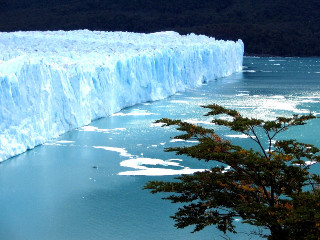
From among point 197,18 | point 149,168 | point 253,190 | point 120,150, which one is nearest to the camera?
point 253,190

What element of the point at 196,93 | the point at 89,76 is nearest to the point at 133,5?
the point at 196,93

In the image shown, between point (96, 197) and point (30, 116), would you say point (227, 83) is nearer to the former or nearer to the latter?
point (30, 116)

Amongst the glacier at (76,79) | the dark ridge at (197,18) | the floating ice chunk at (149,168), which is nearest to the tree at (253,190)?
the floating ice chunk at (149,168)

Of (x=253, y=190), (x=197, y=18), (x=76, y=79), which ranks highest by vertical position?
(x=197, y=18)

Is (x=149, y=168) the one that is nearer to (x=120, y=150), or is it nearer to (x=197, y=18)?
(x=120, y=150)

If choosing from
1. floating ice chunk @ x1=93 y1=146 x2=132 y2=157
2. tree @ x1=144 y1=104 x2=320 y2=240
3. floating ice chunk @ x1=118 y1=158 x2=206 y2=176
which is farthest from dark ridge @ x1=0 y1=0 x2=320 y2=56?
tree @ x1=144 y1=104 x2=320 y2=240

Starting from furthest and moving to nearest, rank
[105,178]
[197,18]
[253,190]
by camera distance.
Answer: [197,18]
[105,178]
[253,190]

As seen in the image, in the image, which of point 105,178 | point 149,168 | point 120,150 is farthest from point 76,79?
point 105,178

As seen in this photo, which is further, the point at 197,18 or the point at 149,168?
the point at 197,18
